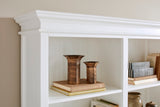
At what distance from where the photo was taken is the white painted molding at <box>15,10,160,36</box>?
108 centimetres

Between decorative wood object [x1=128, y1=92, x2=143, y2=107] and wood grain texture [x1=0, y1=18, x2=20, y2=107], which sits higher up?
wood grain texture [x1=0, y1=18, x2=20, y2=107]

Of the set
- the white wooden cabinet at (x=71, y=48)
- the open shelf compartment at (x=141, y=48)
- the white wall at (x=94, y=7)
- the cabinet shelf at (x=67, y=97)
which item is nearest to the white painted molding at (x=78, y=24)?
the white wooden cabinet at (x=71, y=48)

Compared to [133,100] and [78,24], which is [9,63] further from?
[133,100]

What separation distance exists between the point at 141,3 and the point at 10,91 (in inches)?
52.7

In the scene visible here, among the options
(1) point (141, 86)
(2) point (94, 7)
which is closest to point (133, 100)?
(1) point (141, 86)

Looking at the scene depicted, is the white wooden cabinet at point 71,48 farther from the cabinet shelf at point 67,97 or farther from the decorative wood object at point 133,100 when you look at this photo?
the decorative wood object at point 133,100

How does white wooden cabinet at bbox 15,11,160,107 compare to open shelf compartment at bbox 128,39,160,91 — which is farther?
open shelf compartment at bbox 128,39,160,91

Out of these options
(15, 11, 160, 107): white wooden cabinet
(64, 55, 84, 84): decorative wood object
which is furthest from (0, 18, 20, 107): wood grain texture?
(64, 55, 84, 84): decorative wood object

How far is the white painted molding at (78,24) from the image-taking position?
1.08 meters

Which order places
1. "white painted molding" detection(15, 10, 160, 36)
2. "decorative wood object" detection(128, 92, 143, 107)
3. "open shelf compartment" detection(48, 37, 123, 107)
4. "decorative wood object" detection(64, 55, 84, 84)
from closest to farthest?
"white painted molding" detection(15, 10, 160, 36), "decorative wood object" detection(64, 55, 84, 84), "open shelf compartment" detection(48, 37, 123, 107), "decorative wood object" detection(128, 92, 143, 107)

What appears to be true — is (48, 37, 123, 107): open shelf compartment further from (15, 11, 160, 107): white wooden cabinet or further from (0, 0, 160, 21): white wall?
(0, 0, 160, 21): white wall

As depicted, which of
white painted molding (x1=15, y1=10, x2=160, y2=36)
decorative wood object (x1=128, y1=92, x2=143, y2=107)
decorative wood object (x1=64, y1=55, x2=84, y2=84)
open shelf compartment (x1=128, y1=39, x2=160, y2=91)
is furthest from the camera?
open shelf compartment (x1=128, y1=39, x2=160, y2=91)

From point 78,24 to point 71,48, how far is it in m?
0.40

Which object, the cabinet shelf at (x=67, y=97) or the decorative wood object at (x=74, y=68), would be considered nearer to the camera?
the cabinet shelf at (x=67, y=97)
